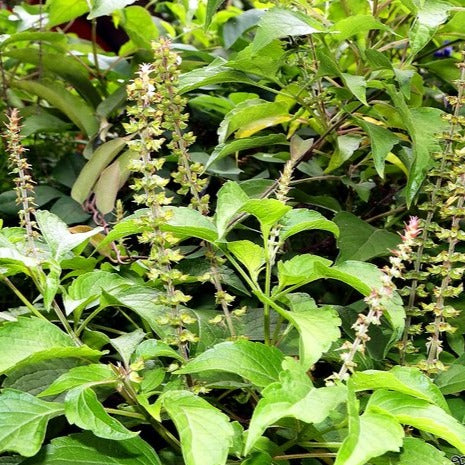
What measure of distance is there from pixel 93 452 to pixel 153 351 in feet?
0.32

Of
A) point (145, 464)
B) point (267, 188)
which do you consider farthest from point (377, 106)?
point (145, 464)

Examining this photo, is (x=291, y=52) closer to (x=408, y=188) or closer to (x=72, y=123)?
(x=408, y=188)

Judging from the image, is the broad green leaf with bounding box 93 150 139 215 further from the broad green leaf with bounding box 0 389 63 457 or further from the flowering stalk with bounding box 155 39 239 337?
the broad green leaf with bounding box 0 389 63 457

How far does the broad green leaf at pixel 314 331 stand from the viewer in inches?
21.0

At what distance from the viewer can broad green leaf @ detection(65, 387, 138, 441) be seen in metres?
0.53

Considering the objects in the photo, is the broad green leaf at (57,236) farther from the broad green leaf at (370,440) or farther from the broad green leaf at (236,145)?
the broad green leaf at (370,440)

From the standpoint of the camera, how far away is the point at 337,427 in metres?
0.56

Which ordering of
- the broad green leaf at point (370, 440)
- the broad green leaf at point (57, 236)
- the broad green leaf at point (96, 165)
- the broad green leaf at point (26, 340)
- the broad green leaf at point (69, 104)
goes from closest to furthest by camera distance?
1. the broad green leaf at point (370, 440)
2. the broad green leaf at point (26, 340)
3. the broad green leaf at point (57, 236)
4. the broad green leaf at point (96, 165)
5. the broad green leaf at point (69, 104)

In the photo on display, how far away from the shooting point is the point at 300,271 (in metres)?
0.63

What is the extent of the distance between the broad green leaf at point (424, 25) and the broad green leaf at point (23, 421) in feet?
1.60

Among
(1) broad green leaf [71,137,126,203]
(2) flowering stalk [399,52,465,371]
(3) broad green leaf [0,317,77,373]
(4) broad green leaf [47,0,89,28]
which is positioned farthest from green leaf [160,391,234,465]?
(4) broad green leaf [47,0,89,28]

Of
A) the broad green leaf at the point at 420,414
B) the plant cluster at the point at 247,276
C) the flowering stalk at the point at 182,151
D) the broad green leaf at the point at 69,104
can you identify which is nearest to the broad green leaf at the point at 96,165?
the plant cluster at the point at 247,276

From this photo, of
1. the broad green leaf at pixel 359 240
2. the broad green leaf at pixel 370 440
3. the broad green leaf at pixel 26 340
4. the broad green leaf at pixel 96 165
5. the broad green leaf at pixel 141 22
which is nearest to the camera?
the broad green leaf at pixel 370 440

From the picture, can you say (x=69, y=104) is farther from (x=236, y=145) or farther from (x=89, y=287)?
(x=89, y=287)
